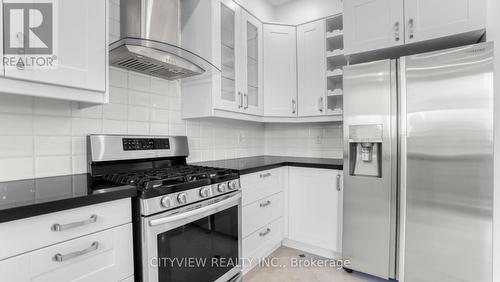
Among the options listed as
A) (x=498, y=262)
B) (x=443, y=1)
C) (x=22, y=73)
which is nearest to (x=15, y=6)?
(x=22, y=73)

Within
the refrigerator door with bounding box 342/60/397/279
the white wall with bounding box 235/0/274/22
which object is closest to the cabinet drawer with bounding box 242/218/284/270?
the refrigerator door with bounding box 342/60/397/279

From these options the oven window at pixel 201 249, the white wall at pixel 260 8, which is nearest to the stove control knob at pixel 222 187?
the oven window at pixel 201 249

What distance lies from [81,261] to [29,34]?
99cm

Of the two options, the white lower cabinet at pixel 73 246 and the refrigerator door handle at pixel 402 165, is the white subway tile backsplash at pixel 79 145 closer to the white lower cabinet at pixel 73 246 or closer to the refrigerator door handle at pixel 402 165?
the white lower cabinet at pixel 73 246

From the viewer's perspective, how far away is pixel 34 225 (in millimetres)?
890

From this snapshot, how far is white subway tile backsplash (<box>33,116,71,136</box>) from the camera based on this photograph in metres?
1.36

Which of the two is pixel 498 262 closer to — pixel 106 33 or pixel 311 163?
pixel 311 163

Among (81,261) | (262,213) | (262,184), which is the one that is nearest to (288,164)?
(262,184)

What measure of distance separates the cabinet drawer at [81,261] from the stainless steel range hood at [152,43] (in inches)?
37.9

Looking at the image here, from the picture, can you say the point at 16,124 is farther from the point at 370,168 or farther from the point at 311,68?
the point at 311,68

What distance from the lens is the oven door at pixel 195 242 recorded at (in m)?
1.21

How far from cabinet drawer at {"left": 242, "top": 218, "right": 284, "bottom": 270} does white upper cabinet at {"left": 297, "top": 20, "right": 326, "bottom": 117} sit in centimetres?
120

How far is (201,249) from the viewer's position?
1472 millimetres

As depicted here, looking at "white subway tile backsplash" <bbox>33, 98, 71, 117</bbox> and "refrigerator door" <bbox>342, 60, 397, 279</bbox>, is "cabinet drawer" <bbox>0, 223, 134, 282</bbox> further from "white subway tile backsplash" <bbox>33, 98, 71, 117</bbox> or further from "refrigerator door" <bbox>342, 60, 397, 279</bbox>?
"refrigerator door" <bbox>342, 60, 397, 279</bbox>
